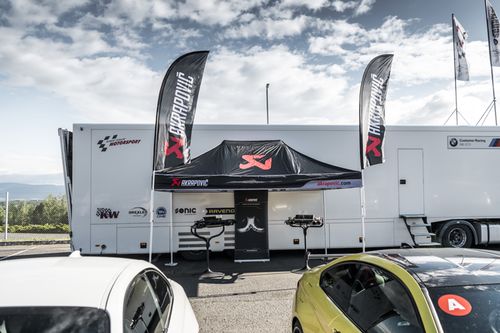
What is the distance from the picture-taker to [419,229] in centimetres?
891

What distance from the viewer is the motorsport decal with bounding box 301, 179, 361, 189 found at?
7.65 metres

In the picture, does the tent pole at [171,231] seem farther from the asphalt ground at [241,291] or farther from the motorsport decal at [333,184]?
the motorsport decal at [333,184]

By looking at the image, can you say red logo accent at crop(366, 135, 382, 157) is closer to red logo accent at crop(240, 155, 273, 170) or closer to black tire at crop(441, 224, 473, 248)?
red logo accent at crop(240, 155, 273, 170)

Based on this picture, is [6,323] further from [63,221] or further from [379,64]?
[63,221]

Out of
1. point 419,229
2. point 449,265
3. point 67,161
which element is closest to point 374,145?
point 419,229

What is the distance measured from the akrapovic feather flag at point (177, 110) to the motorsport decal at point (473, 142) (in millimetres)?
6653

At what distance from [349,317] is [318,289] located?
70cm

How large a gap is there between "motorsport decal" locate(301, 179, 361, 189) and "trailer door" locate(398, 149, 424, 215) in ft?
6.52

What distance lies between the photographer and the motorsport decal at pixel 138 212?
8434 mm

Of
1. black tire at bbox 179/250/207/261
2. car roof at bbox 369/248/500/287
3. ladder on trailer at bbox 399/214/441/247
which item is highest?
car roof at bbox 369/248/500/287

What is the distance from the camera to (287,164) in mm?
7996

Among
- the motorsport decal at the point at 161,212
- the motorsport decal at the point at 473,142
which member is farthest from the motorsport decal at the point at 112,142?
the motorsport decal at the point at 473,142

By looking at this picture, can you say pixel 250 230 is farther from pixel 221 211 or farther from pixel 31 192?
pixel 31 192

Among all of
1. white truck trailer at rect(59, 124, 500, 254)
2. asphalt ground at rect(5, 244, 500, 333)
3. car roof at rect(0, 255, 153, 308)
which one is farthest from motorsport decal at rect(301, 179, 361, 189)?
car roof at rect(0, 255, 153, 308)
